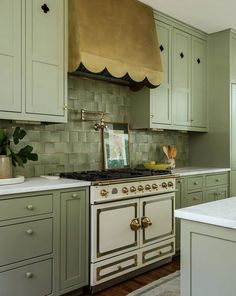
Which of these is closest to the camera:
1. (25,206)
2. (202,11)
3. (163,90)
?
(25,206)

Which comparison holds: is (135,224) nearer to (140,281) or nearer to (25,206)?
(140,281)

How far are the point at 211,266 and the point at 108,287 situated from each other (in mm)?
1578

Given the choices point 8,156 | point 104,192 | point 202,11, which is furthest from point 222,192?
point 8,156

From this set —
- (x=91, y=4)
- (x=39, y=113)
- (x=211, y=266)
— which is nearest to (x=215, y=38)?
(x=91, y=4)

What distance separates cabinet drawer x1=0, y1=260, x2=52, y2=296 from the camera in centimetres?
210

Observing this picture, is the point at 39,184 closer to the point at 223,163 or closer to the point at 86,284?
the point at 86,284

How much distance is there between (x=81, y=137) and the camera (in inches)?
130

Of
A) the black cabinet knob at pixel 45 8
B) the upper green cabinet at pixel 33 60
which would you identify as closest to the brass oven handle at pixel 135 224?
the upper green cabinet at pixel 33 60

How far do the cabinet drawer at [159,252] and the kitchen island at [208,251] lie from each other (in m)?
1.60

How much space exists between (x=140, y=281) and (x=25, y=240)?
1.22 m

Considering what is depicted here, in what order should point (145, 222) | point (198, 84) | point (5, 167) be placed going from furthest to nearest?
point (198, 84)
point (145, 222)
point (5, 167)

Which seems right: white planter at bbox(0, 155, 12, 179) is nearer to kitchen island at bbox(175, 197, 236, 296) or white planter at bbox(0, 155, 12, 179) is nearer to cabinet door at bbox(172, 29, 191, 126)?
kitchen island at bbox(175, 197, 236, 296)

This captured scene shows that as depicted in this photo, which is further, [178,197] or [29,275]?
[178,197]

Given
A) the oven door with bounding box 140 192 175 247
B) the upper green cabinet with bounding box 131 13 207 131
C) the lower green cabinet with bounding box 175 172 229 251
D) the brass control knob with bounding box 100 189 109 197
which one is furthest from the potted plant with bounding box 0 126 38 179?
the lower green cabinet with bounding box 175 172 229 251
